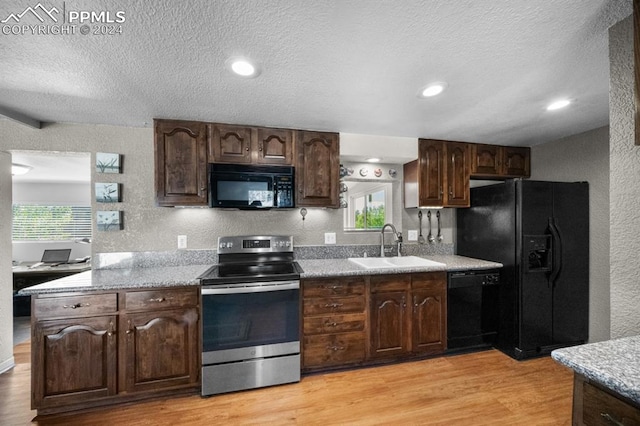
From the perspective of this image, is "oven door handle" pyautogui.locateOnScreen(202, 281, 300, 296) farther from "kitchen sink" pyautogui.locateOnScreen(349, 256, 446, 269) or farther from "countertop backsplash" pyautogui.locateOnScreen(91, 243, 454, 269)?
"kitchen sink" pyautogui.locateOnScreen(349, 256, 446, 269)

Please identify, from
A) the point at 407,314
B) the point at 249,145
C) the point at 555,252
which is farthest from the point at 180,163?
the point at 555,252

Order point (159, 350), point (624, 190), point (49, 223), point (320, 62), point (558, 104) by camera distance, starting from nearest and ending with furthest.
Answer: point (624, 190)
point (320, 62)
point (159, 350)
point (558, 104)
point (49, 223)

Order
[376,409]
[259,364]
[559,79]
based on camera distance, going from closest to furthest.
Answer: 1. [559,79]
2. [376,409]
3. [259,364]

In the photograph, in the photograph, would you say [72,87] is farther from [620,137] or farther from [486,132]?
[486,132]

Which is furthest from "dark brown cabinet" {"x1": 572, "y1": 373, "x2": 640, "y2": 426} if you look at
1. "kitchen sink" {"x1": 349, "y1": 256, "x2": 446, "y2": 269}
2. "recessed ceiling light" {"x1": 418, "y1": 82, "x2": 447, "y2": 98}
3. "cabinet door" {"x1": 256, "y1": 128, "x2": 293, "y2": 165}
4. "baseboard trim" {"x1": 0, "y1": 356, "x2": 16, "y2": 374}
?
"baseboard trim" {"x1": 0, "y1": 356, "x2": 16, "y2": 374}

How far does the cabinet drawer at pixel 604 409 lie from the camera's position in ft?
2.31

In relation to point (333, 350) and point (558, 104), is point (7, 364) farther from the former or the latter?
point (558, 104)

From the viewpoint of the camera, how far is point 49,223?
15.7ft

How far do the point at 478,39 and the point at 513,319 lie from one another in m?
2.45

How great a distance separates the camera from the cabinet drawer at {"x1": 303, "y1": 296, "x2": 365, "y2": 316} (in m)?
2.10

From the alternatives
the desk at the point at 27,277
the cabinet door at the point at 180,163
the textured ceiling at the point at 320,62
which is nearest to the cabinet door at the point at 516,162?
the textured ceiling at the point at 320,62

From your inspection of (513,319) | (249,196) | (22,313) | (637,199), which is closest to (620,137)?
(637,199)

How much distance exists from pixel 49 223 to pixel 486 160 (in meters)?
7.44

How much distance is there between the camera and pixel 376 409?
1757 millimetres
